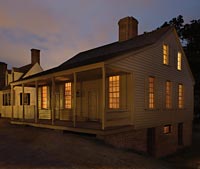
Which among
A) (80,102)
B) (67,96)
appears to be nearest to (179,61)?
(80,102)

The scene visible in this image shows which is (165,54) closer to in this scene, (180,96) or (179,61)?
(179,61)

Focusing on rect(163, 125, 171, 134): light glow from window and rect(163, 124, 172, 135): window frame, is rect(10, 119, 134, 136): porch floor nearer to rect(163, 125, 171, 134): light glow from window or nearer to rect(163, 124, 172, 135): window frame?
rect(163, 125, 171, 134): light glow from window

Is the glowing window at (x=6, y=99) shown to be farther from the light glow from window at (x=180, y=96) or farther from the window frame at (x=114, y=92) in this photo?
the light glow from window at (x=180, y=96)

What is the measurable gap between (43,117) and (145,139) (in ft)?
28.8

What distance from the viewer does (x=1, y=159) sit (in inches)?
272

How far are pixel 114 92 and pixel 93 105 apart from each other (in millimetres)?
2574

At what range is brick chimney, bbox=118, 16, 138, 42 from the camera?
17875 millimetres

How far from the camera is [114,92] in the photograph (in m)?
13.2

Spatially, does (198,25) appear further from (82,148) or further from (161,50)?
(82,148)

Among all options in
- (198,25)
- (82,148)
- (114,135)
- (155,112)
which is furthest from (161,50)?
(198,25)

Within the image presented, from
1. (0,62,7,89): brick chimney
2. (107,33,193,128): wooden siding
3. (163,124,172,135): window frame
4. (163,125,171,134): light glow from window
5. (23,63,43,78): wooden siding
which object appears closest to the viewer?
(107,33,193,128): wooden siding

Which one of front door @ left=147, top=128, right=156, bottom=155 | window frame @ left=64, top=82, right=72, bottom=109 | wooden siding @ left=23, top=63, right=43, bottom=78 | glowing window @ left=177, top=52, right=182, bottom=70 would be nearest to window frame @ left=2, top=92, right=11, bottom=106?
wooden siding @ left=23, top=63, right=43, bottom=78

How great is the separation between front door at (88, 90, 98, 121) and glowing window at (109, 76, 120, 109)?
1808 mm

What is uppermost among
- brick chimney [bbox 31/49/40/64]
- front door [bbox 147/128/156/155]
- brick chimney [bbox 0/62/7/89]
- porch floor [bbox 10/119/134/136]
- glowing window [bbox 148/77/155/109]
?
brick chimney [bbox 31/49/40/64]
